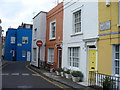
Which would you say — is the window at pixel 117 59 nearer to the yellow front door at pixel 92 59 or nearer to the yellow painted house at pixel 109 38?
the yellow painted house at pixel 109 38

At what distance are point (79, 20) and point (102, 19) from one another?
340cm

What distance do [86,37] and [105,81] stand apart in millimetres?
4101

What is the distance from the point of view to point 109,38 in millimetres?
9711

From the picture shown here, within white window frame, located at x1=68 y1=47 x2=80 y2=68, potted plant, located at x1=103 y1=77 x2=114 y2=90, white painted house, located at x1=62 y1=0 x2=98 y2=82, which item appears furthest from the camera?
white window frame, located at x1=68 y1=47 x2=80 y2=68

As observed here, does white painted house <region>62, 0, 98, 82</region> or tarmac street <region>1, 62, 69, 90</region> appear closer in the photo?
tarmac street <region>1, 62, 69, 90</region>

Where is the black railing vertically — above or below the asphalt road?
above

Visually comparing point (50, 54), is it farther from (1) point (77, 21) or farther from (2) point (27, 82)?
(2) point (27, 82)

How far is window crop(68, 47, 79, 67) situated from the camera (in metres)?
13.6

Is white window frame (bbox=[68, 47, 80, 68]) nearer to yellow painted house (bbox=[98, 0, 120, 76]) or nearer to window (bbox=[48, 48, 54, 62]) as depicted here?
yellow painted house (bbox=[98, 0, 120, 76])

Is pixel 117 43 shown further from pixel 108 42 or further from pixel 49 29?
pixel 49 29

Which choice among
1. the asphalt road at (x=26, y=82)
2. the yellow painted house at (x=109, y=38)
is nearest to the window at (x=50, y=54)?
the asphalt road at (x=26, y=82)

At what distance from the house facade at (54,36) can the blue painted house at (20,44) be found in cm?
2175

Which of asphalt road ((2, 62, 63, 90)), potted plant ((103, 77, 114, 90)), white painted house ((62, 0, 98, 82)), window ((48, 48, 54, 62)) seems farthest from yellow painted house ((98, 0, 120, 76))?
window ((48, 48, 54, 62))

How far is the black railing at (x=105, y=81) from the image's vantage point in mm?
8451
